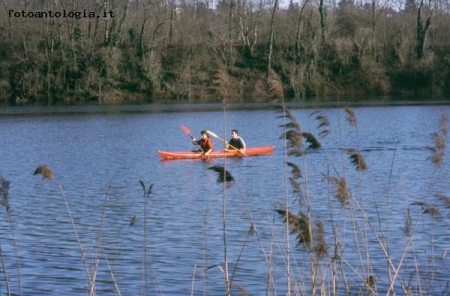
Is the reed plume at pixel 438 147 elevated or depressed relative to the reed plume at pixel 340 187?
elevated

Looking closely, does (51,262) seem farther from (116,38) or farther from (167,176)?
(116,38)

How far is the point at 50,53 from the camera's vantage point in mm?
62438

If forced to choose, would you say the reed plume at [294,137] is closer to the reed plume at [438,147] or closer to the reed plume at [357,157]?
the reed plume at [357,157]

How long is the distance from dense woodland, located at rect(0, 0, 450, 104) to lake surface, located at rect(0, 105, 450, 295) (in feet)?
67.7

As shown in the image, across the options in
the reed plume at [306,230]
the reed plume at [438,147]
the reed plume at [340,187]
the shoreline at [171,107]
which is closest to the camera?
the reed plume at [306,230]

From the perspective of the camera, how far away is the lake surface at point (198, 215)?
11281 mm

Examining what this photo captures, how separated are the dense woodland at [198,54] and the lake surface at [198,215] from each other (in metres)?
20.6

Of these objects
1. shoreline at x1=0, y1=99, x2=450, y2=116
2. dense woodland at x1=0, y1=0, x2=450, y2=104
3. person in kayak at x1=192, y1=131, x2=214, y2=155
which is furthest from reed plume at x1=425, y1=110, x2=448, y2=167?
dense woodland at x1=0, y1=0, x2=450, y2=104

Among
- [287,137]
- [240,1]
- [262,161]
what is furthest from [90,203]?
[240,1]

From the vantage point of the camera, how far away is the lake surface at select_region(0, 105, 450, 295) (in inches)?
444

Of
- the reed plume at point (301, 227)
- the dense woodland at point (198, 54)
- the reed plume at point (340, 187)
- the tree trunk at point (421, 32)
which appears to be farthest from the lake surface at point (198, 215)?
the tree trunk at point (421, 32)

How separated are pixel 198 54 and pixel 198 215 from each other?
48.7 m

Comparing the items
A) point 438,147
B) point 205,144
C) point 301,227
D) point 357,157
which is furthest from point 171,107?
point 301,227

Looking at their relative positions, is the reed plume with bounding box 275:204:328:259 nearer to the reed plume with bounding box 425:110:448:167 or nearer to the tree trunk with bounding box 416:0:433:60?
the reed plume with bounding box 425:110:448:167
